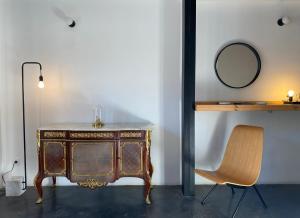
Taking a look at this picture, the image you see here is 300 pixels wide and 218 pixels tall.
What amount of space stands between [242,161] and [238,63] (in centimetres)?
130

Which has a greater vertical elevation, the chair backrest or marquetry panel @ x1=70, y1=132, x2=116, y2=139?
marquetry panel @ x1=70, y1=132, x2=116, y2=139

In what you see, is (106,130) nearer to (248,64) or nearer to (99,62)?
(99,62)

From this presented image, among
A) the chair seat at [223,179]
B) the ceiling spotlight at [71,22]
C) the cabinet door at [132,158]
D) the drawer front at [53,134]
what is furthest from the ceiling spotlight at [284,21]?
the drawer front at [53,134]

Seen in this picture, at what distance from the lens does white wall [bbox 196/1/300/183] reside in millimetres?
3545

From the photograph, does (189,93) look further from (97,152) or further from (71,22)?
(71,22)

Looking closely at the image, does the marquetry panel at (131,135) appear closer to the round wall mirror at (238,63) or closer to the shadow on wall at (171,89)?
the shadow on wall at (171,89)

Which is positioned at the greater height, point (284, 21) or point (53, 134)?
point (284, 21)

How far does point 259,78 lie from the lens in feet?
11.8

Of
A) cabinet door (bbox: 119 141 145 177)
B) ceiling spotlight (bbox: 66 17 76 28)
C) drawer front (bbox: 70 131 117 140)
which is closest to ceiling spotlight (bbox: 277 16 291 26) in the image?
cabinet door (bbox: 119 141 145 177)

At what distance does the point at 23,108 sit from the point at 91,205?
5.06 ft

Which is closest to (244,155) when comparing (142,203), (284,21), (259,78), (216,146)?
(216,146)

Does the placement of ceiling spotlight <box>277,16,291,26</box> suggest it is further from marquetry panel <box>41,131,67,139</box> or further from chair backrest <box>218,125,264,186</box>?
marquetry panel <box>41,131,67,139</box>

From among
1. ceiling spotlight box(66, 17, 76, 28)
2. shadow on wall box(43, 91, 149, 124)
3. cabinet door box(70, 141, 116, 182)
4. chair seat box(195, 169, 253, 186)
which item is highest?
ceiling spotlight box(66, 17, 76, 28)

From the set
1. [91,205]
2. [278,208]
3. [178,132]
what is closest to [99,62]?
[178,132]
